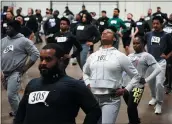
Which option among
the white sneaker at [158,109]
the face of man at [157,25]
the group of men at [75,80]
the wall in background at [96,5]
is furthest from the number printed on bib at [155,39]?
the wall in background at [96,5]

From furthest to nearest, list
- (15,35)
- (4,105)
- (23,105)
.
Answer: (4,105)
(15,35)
(23,105)

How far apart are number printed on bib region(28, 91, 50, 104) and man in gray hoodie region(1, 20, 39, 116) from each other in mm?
2801

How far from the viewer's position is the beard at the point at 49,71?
262 cm

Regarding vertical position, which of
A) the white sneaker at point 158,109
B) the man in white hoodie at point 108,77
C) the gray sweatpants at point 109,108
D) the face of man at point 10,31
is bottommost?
the white sneaker at point 158,109

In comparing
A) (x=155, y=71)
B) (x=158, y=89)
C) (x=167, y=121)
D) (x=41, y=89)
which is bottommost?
(x=167, y=121)

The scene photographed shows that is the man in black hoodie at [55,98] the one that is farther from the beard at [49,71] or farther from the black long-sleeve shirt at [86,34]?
Answer: the black long-sleeve shirt at [86,34]

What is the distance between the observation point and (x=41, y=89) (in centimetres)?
267

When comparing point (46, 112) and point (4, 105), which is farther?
point (4, 105)

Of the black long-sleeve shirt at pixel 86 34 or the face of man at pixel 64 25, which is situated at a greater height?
the face of man at pixel 64 25

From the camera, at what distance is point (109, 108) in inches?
154

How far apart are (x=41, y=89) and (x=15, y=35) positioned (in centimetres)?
302

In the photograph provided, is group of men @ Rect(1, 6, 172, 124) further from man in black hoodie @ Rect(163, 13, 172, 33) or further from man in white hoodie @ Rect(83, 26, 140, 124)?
man in black hoodie @ Rect(163, 13, 172, 33)

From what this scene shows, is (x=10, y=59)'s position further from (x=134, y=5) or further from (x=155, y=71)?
(x=134, y=5)

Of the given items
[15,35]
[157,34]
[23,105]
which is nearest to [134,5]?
[157,34]
